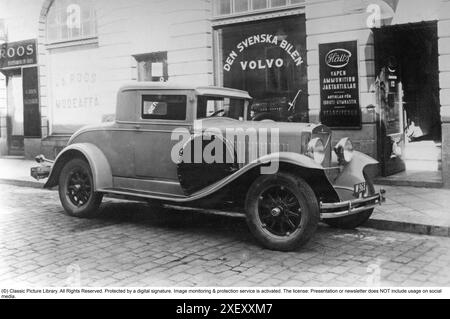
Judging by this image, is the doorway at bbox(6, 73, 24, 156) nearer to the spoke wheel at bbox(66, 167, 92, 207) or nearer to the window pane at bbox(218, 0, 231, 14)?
the window pane at bbox(218, 0, 231, 14)

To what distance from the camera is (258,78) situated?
9.05 metres

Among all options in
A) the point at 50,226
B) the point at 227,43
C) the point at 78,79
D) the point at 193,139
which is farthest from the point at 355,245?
the point at 78,79

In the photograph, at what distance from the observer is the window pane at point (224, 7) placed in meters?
9.30

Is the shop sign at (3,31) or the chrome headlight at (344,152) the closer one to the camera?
the chrome headlight at (344,152)

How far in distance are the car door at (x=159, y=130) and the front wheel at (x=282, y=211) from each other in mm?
1114

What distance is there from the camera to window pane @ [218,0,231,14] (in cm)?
930

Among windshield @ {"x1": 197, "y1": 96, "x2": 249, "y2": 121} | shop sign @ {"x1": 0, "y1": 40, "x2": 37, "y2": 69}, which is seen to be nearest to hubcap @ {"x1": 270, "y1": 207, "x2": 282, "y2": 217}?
windshield @ {"x1": 197, "y1": 96, "x2": 249, "y2": 121}

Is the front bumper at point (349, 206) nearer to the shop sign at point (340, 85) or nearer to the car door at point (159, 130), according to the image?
the car door at point (159, 130)

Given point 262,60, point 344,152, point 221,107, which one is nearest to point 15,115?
point 262,60

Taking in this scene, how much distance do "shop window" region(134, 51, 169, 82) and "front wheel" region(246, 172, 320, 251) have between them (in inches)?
241

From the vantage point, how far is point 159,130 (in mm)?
5352

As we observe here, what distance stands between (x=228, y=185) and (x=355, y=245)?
1.36m

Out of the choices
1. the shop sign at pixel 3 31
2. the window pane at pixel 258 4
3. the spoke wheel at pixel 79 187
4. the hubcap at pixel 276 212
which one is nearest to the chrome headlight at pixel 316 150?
the hubcap at pixel 276 212

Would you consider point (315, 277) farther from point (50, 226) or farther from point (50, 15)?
point (50, 15)
